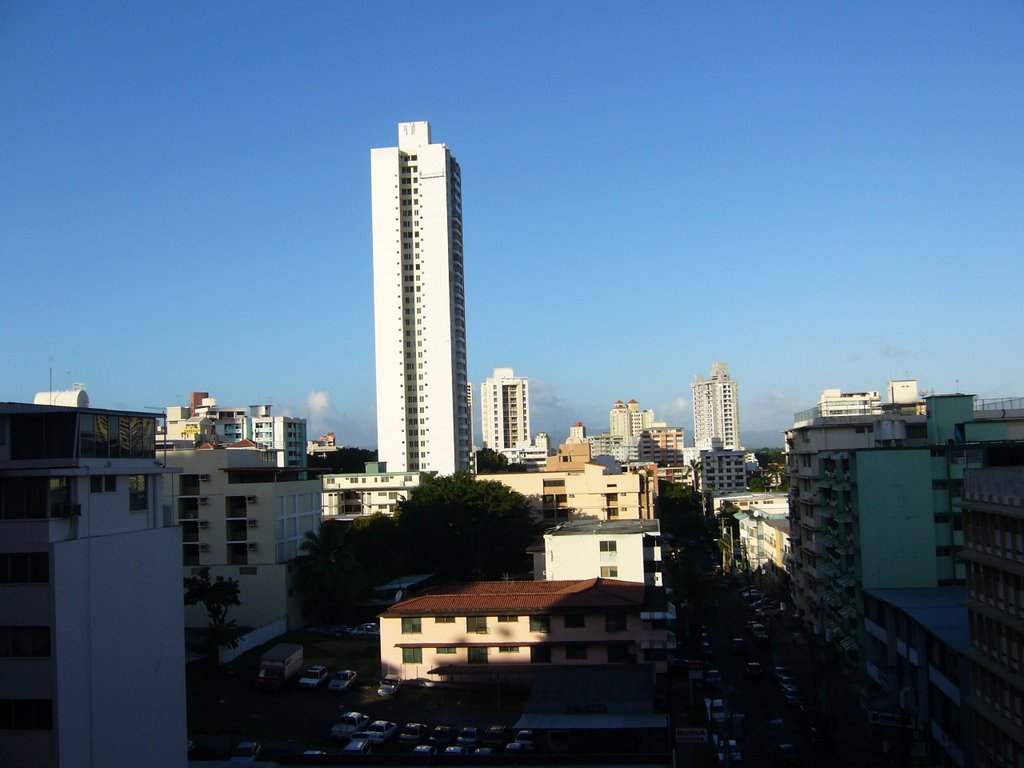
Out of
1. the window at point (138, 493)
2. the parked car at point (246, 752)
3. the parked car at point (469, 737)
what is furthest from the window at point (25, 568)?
the parked car at point (469, 737)

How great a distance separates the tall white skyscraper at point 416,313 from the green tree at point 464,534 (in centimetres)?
2483

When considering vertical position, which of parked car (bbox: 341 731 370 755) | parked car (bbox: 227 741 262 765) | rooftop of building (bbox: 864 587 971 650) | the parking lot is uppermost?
rooftop of building (bbox: 864 587 971 650)

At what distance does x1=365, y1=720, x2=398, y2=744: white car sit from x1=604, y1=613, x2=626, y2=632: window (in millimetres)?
8161

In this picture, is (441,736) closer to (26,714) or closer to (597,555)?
(26,714)

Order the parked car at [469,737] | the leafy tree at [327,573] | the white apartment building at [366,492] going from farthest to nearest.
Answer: the white apartment building at [366,492]
the leafy tree at [327,573]
the parked car at [469,737]

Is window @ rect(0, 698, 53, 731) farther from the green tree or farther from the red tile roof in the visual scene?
the green tree

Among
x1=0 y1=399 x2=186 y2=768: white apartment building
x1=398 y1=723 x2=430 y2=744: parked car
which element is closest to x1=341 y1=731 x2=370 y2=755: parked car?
x1=398 y1=723 x2=430 y2=744: parked car

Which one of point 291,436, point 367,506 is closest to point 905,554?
point 367,506

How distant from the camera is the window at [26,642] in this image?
1641 centimetres

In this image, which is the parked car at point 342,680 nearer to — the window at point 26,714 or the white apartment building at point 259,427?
the window at point 26,714

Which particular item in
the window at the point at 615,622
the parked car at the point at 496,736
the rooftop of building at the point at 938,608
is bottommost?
the parked car at the point at 496,736

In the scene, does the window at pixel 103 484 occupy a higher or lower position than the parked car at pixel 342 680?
higher

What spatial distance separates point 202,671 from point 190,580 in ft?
10.7

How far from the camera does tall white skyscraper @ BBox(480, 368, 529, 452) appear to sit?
16300 cm
